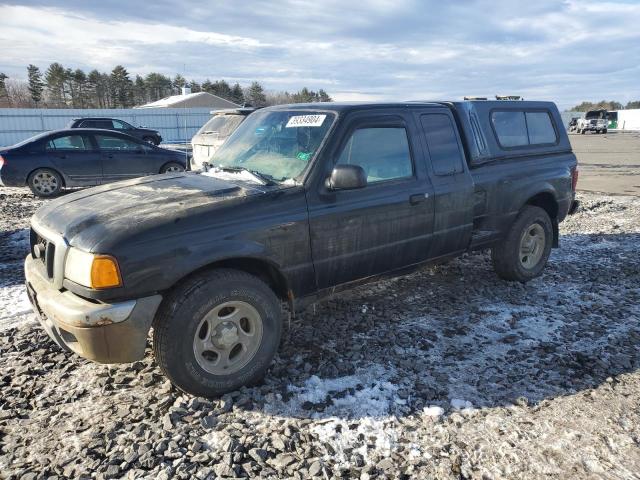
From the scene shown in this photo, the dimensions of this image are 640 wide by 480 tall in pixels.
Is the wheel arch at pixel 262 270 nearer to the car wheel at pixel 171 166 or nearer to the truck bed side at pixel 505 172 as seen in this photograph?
the truck bed side at pixel 505 172

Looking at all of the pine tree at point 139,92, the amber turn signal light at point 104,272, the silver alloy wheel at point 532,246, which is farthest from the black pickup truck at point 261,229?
the pine tree at point 139,92

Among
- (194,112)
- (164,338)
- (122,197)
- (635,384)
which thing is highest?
(194,112)

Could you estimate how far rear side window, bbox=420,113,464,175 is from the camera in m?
4.30

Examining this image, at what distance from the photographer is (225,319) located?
126 inches

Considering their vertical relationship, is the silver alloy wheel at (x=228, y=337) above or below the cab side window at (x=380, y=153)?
below

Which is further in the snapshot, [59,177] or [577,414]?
[59,177]

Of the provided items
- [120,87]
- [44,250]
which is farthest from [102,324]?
[120,87]

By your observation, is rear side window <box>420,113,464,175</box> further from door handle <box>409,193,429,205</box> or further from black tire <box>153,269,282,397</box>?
black tire <box>153,269,282,397</box>

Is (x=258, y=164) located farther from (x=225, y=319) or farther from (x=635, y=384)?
(x=635, y=384)

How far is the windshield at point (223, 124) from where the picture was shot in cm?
999

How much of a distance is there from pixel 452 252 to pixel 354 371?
5.61ft

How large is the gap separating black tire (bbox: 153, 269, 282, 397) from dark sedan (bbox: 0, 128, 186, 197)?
9.23 meters

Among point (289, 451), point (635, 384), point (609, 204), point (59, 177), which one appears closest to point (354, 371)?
point (289, 451)

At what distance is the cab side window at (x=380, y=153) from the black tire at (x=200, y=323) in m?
1.21
